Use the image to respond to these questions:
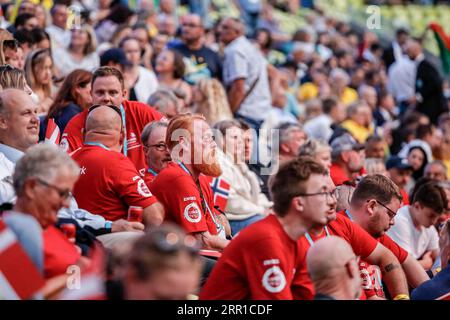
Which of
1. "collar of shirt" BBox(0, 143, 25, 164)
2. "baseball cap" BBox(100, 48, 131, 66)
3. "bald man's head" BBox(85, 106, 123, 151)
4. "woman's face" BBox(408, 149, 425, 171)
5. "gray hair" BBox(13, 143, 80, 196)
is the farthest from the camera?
"woman's face" BBox(408, 149, 425, 171)

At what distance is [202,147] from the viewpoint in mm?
6516

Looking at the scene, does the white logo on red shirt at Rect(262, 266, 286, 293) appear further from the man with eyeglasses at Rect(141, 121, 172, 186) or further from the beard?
the man with eyeglasses at Rect(141, 121, 172, 186)

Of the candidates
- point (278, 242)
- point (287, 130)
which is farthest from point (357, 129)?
point (278, 242)

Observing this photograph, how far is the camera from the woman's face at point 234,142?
9.04m

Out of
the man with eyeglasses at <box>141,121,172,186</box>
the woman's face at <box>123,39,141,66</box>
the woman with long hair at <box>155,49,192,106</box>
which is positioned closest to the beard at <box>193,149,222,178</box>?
the man with eyeglasses at <box>141,121,172,186</box>

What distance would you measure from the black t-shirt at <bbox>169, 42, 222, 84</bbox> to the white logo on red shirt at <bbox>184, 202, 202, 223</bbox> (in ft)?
18.8

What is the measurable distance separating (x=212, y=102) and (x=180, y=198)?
4329 mm

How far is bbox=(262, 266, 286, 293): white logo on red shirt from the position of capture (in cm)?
482

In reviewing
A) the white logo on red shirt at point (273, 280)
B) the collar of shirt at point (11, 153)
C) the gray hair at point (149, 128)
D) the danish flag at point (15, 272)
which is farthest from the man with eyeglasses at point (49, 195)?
the gray hair at point (149, 128)

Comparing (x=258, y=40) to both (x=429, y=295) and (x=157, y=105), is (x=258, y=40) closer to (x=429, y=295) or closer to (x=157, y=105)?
(x=157, y=105)

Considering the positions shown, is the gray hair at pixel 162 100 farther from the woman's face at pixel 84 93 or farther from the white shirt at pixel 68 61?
the white shirt at pixel 68 61

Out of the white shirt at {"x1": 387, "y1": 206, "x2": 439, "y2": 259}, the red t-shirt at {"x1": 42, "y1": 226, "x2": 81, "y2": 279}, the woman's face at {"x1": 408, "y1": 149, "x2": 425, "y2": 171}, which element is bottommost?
the woman's face at {"x1": 408, "y1": 149, "x2": 425, "y2": 171}

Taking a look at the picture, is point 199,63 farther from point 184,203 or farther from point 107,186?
point 107,186
